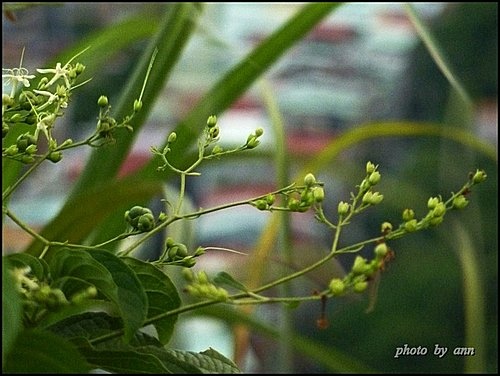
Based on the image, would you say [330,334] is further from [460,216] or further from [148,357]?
[148,357]

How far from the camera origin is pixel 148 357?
7.4 inches

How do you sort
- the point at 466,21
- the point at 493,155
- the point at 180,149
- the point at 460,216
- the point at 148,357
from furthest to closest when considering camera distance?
the point at 466,21 → the point at 460,216 → the point at 493,155 → the point at 180,149 → the point at 148,357

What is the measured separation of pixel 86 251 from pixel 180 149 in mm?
270

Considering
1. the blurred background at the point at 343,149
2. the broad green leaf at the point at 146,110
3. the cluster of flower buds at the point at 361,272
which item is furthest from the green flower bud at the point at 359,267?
the blurred background at the point at 343,149

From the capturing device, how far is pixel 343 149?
2.50ft

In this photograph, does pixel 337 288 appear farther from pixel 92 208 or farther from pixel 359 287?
pixel 92 208

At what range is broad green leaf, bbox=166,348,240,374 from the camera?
20 centimetres

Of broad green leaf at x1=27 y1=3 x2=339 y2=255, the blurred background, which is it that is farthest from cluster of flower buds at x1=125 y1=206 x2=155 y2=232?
the blurred background

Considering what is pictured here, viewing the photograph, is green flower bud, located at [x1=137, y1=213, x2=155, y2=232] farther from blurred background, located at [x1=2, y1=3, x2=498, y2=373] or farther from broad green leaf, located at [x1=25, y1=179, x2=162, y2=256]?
blurred background, located at [x1=2, y1=3, x2=498, y2=373]

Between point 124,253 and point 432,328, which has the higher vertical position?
point 432,328

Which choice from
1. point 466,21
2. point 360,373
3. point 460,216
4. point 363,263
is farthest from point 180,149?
point 466,21

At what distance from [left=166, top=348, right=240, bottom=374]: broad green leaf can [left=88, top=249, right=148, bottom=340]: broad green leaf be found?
2cm

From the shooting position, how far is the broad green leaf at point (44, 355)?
167 millimetres

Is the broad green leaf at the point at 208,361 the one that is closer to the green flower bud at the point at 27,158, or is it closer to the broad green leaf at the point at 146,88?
the green flower bud at the point at 27,158
